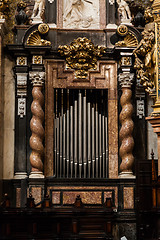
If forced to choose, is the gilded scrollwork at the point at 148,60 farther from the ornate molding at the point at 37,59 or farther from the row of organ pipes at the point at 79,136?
the ornate molding at the point at 37,59

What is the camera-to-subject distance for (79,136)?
12320 mm

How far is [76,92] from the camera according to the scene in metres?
12.6

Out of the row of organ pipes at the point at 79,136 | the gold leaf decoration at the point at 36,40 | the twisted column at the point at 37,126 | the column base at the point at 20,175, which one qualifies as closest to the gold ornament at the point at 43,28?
the gold leaf decoration at the point at 36,40

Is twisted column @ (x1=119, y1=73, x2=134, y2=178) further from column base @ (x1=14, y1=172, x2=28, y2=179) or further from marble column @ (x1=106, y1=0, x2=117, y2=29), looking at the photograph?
column base @ (x1=14, y1=172, x2=28, y2=179)

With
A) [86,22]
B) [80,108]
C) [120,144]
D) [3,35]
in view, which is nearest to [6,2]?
[3,35]

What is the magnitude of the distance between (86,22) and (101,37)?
0.46 m

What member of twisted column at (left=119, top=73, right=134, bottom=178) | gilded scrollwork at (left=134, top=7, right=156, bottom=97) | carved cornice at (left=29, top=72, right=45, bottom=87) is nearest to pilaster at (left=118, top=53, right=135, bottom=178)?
twisted column at (left=119, top=73, right=134, bottom=178)

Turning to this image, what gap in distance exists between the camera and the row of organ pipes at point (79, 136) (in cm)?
1227

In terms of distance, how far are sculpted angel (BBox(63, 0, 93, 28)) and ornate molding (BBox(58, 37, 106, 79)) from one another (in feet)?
1.56

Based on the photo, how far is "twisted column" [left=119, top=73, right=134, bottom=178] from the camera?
1219 cm

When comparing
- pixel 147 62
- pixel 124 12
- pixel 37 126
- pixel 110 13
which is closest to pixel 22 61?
pixel 37 126

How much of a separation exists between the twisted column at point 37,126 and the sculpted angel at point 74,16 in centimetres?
136

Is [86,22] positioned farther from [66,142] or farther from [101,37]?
[66,142]

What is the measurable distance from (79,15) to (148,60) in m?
2.25
